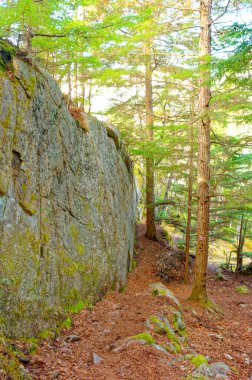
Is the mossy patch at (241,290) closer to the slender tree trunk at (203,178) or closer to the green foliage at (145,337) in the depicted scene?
the slender tree trunk at (203,178)

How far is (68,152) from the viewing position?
6945 millimetres

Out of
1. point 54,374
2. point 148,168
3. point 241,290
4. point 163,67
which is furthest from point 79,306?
point 163,67

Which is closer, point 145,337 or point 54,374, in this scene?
point 54,374

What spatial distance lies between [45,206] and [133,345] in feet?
9.64

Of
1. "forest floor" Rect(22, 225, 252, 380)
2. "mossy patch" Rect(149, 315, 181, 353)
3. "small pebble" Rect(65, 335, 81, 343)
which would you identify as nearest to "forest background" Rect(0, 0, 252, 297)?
"forest floor" Rect(22, 225, 252, 380)

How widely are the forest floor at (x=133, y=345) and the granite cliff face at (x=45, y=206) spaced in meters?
0.52

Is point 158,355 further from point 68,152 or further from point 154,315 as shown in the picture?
point 68,152

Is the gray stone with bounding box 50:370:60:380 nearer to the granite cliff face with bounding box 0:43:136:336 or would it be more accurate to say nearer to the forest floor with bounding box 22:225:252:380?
the forest floor with bounding box 22:225:252:380

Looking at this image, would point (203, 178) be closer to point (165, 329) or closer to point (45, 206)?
point (165, 329)

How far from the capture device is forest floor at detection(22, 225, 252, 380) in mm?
4223

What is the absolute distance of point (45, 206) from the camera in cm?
570

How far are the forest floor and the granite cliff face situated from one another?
0.52 metres

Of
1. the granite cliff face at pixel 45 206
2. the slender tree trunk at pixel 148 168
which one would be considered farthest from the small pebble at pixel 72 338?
the slender tree trunk at pixel 148 168

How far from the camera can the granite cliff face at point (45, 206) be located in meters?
4.61
